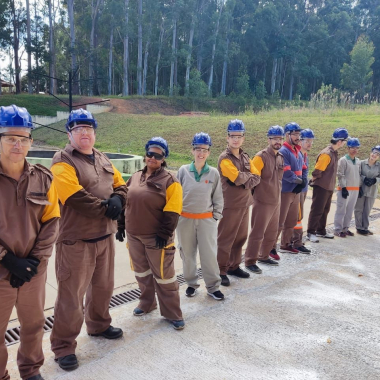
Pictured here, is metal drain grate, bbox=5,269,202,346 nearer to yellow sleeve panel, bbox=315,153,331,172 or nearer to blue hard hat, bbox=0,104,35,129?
blue hard hat, bbox=0,104,35,129

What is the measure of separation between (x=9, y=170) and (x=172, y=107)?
1418 inches

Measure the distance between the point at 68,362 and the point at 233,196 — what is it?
2429 millimetres

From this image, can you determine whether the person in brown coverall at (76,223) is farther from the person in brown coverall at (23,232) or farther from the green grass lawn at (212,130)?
the green grass lawn at (212,130)

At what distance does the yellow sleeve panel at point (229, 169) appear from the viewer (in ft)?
14.0

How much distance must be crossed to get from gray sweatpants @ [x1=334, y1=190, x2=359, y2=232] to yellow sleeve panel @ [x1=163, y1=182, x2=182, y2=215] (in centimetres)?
415

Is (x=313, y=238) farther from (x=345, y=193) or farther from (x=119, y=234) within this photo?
(x=119, y=234)

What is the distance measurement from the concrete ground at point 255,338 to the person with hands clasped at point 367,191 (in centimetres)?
235

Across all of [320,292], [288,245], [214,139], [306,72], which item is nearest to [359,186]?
[288,245]

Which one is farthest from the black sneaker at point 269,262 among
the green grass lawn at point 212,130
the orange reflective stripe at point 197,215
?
the green grass lawn at point 212,130

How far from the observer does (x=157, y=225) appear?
11.3 feet

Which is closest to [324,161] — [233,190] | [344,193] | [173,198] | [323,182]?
[323,182]

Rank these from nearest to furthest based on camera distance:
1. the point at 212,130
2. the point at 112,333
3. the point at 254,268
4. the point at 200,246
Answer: the point at 112,333
the point at 200,246
the point at 254,268
the point at 212,130

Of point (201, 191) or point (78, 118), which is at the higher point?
point (78, 118)

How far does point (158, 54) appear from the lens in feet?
143
